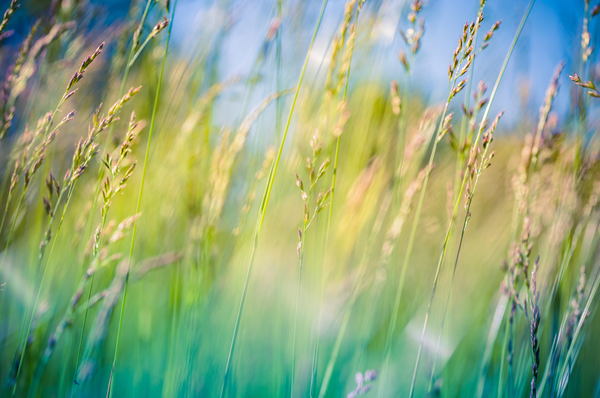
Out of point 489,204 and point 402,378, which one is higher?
point 402,378

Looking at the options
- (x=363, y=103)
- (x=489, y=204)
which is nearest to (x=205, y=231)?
(x=363, y=103)

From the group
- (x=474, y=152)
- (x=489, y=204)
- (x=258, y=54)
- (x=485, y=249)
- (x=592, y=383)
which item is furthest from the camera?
(x=489, y=204)

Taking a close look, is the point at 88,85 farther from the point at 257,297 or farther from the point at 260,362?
the point at 260,362

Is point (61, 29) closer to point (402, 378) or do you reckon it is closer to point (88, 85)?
point (88, 85)

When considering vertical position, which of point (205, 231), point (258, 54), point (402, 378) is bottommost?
point (402, 378)

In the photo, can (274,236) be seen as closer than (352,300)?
No

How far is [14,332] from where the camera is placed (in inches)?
35.2

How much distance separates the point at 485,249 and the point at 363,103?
1.07 metres

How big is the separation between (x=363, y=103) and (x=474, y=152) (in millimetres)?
706

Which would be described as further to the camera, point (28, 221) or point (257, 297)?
point (28, 221)

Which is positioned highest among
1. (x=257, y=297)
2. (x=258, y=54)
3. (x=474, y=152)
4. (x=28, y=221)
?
(x=258, y=54)

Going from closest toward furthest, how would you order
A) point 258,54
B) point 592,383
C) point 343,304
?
point 258,54 < point 343,304 < point 592,383

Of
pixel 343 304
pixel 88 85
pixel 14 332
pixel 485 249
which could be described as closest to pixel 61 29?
pixel 88 85

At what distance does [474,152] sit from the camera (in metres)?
0.51
